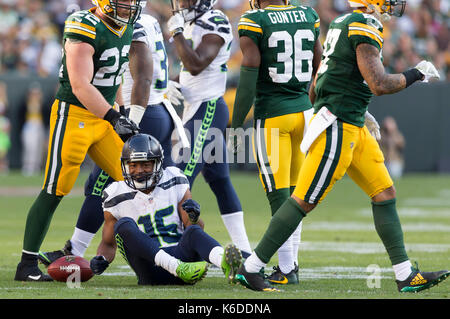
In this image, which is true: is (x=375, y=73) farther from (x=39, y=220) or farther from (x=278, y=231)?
(x=39, y=220)

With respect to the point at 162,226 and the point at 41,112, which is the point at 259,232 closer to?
the point at 162,226

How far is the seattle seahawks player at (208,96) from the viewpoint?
257 inches

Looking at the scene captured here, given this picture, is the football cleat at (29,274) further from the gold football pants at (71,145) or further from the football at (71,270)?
the gold football pants at (71,145)

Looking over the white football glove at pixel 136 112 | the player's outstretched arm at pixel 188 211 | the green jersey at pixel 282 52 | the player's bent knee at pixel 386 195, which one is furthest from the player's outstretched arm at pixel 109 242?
the player's bent knee at pixel 386 195

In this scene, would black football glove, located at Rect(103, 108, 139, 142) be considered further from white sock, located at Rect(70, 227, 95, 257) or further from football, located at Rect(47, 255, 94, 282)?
white sock, located at Rect(70, 227, 95, 257)

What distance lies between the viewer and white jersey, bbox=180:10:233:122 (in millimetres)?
6621

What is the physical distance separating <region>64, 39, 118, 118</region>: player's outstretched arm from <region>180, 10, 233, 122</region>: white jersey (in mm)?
1229

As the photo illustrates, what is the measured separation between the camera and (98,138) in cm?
580

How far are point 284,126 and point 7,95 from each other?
12259 millimetres

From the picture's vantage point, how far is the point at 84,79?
552 centimetres

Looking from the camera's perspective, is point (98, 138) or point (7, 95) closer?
point (98, 138)

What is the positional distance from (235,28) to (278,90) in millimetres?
11636

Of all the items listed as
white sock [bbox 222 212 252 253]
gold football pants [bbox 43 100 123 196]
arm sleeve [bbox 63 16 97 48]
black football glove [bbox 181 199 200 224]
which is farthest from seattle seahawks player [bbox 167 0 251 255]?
black football glove [bbox 181 199 200 224]

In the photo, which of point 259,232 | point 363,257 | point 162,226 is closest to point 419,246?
point 363,257
